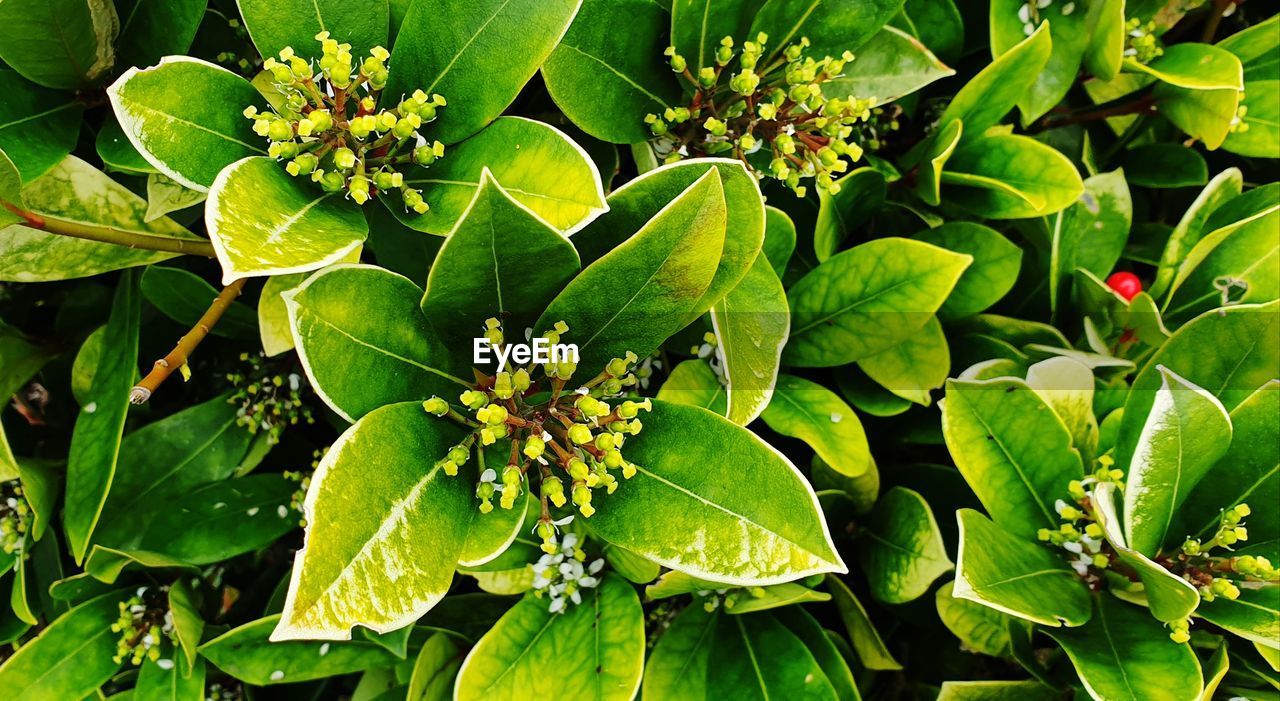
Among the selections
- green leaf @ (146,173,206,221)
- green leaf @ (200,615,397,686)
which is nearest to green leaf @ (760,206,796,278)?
green leaf @ (146,173,206,221)

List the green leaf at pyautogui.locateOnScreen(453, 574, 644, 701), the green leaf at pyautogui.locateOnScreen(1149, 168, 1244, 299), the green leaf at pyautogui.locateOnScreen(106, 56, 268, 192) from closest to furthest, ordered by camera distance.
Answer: the green leaf at pyautogui.locateOnScreen(106, 56, 268, 192) → the green leaf at pyautogui.locateOnScreen(453, 574, 644, 701) → the green leaf at pyautogui.locateOnScreen(1149, 168, 1244, 299)

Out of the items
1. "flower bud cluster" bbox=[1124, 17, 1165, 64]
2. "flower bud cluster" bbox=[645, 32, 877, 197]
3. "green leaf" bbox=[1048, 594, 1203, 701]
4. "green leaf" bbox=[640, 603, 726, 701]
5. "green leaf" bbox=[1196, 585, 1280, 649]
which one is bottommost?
"green leaf" bbox=[640, 603, 726, 701]

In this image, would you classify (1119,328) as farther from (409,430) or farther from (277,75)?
(277,75)

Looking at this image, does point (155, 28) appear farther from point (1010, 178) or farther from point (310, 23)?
point (1010, 178)

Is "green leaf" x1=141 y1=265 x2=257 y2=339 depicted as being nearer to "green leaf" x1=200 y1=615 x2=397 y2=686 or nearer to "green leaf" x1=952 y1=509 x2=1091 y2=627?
"green leaf" x1=200 y1=615 x2=397 y2=686

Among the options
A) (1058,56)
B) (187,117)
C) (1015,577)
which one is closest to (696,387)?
(1015,577)

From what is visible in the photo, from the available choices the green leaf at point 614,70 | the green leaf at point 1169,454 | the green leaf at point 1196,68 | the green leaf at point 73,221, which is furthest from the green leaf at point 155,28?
the green leaf at point 1196,68
